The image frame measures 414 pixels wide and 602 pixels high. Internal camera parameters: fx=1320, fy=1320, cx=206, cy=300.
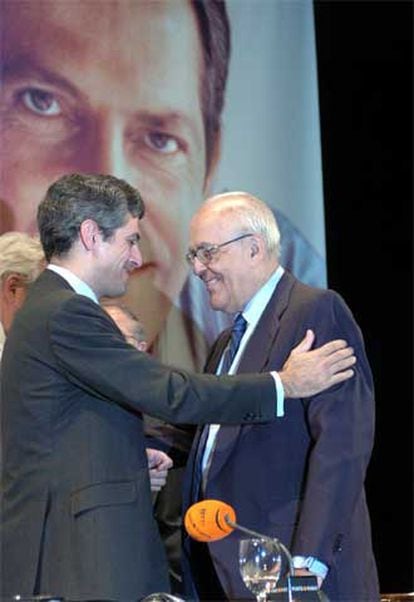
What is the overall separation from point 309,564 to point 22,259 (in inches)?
53.4

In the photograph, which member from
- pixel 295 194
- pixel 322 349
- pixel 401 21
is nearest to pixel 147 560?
pixel 322 349

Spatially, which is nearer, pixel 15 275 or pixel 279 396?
pixel 279 396

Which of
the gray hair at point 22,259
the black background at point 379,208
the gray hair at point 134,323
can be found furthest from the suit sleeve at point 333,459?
the black background at point 379,208

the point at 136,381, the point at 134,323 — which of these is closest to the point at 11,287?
the point at 134,323

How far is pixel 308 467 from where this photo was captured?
300 cm

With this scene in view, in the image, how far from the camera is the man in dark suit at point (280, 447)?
293 centimetres

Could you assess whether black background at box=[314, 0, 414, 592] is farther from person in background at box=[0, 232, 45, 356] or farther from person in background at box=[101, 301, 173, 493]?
person in background at box=[0, 232, 45, 356]

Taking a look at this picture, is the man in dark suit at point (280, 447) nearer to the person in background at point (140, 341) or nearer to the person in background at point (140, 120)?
the person in background at point (140, 341)

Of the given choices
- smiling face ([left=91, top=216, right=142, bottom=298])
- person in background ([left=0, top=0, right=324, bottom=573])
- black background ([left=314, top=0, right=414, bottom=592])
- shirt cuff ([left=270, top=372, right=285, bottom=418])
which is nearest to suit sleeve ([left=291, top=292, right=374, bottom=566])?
shirt cuff ([left=270, top=372, right=285, bottom=418])

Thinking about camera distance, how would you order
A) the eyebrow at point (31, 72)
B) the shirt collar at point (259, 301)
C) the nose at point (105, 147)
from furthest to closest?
1. the nose at point (105, 147)
2. the eyebrow at point (31, 72)
3. the shirt collar at point (259, 301)

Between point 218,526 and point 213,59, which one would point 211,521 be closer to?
point 218,526

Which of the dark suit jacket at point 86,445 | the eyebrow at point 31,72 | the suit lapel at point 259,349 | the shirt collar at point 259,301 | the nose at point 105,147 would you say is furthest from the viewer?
the nose at point 105,147

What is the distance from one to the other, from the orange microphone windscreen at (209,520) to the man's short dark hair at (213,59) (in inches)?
87.9

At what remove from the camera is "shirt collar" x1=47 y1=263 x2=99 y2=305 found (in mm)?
2943
